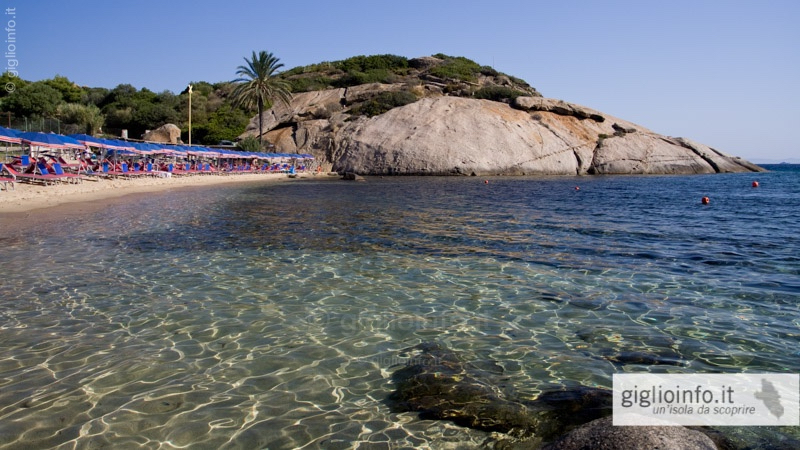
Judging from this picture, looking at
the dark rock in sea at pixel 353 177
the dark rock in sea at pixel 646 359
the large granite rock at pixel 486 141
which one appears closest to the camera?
the dark rock in sea at pixel 646 359

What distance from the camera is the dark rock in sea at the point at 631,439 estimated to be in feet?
9.60

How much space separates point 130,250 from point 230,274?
3.49 meters

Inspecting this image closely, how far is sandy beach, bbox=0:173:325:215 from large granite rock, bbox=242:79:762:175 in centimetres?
2215

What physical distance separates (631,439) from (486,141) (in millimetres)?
50836

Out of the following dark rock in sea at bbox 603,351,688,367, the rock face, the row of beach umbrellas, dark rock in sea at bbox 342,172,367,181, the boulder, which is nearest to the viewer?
dark rock in sea at bbox 603,351,688,367

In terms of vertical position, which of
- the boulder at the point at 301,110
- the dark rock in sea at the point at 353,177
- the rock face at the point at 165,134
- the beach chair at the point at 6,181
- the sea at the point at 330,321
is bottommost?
the sea at the point at 330,321

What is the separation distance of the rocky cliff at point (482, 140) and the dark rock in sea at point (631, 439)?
48.2 metres

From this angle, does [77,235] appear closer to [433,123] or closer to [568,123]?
[433,123]

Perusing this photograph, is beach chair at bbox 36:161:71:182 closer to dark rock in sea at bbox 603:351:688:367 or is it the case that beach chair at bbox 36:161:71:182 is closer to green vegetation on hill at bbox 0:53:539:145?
green vegetation on hill at bbox 0:53:539:145

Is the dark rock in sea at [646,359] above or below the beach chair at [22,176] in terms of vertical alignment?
below

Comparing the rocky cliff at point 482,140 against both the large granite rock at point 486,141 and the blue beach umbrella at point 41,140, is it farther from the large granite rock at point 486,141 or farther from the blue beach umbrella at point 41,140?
the blue beach umbrella at point 41,140

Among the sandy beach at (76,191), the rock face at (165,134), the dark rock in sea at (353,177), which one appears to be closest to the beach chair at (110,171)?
the sandy beach at (76,191)

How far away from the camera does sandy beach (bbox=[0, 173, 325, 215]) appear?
18.7m

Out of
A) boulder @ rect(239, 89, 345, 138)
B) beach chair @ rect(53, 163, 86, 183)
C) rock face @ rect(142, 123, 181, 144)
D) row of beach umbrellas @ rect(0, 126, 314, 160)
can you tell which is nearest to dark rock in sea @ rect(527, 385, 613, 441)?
row of beach umbrellas @ rect(0, 126, 314, 160)
